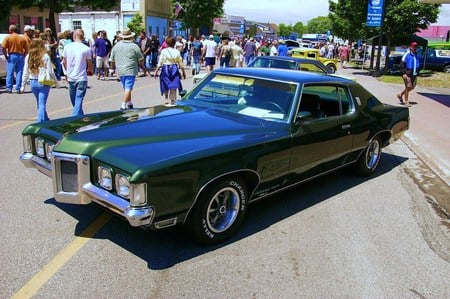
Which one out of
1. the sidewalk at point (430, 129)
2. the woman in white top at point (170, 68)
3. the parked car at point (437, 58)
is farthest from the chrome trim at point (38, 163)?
the parked car at point (437, 58)

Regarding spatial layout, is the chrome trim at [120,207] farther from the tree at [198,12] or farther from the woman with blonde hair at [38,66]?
the tree at [198,12]

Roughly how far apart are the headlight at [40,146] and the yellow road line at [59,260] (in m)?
0.84

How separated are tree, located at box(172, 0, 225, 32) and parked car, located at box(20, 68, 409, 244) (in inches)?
2172

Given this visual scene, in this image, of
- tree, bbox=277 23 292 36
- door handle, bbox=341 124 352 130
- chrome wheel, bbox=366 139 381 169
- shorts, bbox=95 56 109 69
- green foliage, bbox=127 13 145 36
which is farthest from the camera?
tree, bbox=277 23 292 36

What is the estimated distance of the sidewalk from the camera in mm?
7721

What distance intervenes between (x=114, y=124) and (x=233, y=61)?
14.9 metres

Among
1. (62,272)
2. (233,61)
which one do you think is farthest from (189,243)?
(233,61)

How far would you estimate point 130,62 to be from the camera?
9570 mm

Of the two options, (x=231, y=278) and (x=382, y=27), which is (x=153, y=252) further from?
(x=382, y=27)

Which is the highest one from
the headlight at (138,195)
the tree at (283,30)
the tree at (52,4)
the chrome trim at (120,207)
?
the tree at (283,30)

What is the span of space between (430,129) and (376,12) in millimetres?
15800

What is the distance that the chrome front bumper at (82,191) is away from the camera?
3.40m

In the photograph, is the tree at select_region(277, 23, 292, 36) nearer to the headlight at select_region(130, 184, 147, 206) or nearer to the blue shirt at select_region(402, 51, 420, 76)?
the blue shirt at select_region(402, 51, 420, 76)

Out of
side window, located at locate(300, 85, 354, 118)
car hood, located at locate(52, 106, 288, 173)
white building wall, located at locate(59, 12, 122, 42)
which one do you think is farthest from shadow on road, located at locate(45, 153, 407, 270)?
white building wall, located at locate(59, 12, 122, 42)
